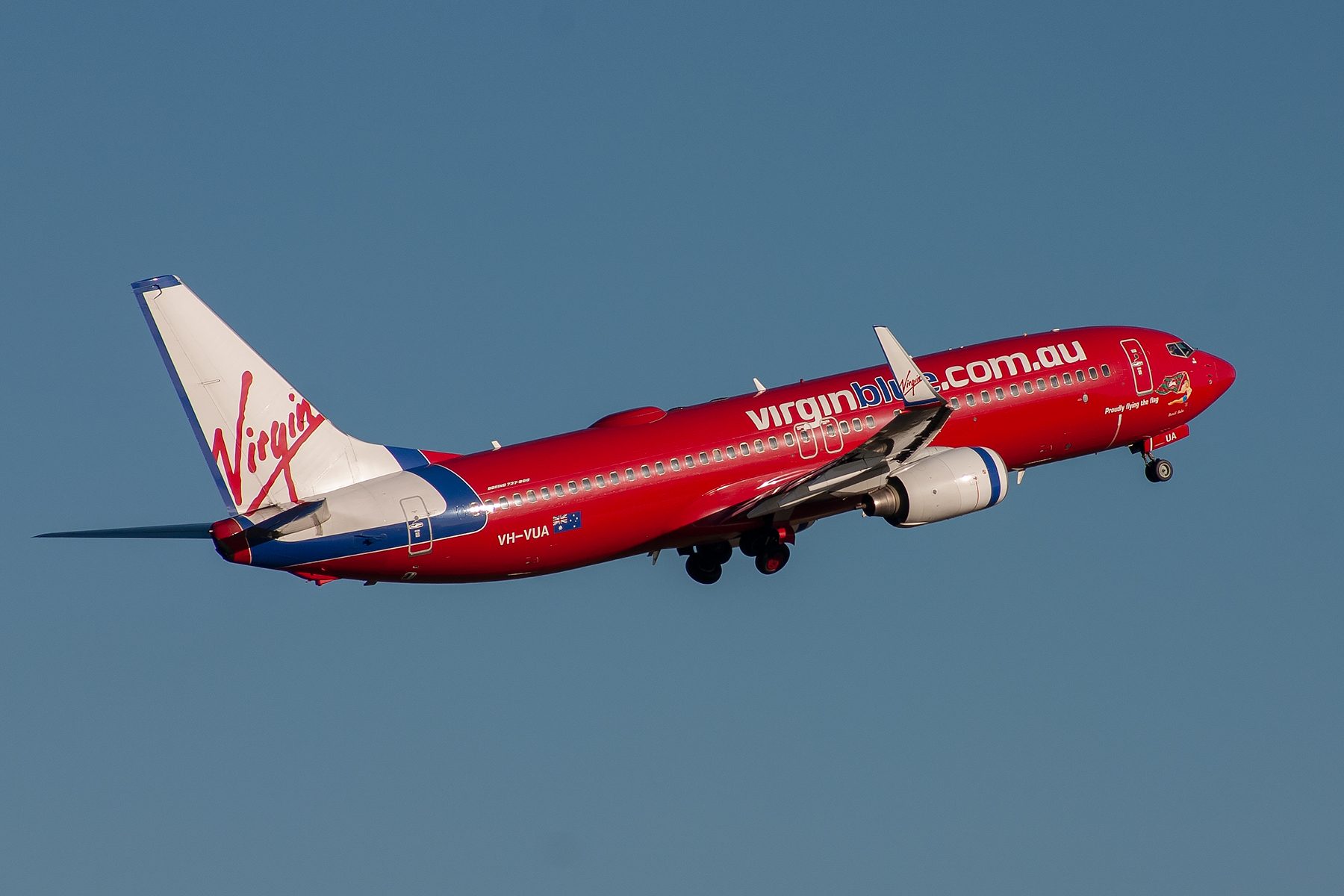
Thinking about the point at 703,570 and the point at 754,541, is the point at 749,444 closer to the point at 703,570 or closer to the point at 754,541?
the point at 754,541

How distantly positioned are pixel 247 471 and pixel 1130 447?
2918cm

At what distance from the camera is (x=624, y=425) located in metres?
51.0

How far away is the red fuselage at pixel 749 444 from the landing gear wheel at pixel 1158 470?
133 centimetres

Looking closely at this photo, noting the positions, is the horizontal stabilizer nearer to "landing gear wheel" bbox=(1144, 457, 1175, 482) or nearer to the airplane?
the airplane

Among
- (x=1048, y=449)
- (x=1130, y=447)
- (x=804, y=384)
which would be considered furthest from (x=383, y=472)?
(x=1130, y=447)

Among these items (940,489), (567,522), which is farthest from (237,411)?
(940,489)

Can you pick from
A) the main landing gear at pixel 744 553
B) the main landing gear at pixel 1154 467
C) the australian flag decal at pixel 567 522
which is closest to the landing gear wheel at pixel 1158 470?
the main landing gear at pixel 1154 467

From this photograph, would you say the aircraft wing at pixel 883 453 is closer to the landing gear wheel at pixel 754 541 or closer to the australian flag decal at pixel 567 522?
the landing gear wheel at pixel 754 541

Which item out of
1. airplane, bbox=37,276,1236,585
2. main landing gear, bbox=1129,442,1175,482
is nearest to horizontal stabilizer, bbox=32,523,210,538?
airplane, bbox=37,276,1236,585

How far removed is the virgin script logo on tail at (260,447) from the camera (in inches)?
1816

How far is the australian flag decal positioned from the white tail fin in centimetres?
548

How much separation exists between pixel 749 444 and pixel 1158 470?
53.8ft

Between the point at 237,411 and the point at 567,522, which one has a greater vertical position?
the point at 237,411

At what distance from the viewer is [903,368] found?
159 ft
